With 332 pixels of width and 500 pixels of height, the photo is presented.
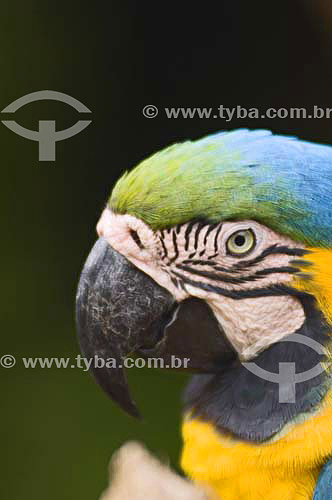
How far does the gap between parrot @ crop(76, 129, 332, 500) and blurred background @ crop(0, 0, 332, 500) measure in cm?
187

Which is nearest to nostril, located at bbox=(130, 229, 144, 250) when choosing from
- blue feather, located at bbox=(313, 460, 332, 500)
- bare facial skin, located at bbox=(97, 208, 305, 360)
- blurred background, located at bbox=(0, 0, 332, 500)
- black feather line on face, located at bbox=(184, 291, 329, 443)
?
bare facial skin, located at bbox=(97, 208, 305, 360)

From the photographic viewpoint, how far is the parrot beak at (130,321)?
1.42 meters

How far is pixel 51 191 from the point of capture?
132 inches

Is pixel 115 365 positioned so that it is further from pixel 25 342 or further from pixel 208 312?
pixel 25 342

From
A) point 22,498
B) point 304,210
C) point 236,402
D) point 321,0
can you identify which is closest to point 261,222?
point 304,210

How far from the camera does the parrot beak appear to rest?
4.67 ft

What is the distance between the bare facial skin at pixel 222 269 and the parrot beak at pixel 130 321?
0.02 meters

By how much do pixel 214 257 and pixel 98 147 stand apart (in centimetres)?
201

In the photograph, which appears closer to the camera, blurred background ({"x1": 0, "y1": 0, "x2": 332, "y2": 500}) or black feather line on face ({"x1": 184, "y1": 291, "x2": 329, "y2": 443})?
black feather line on face ({"x1": 184, "y1": 291, "x2": 329, "y2": 443})

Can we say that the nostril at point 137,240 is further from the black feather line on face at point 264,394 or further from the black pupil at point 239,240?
the black feather line on face at point 264,394

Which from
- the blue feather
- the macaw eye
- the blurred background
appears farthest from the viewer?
the blurred background

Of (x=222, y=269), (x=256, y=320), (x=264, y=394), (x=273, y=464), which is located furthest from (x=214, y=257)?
(x=273, y=464)

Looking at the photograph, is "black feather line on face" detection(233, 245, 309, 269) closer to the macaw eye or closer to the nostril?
the macaw eye

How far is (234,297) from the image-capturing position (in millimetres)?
1443
